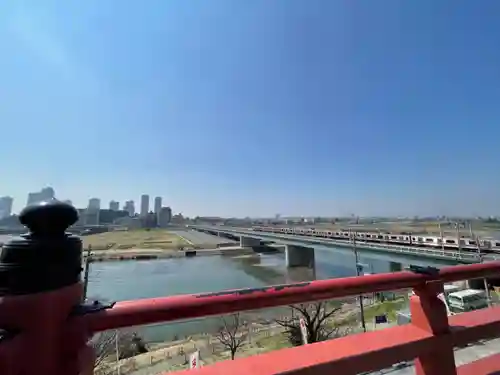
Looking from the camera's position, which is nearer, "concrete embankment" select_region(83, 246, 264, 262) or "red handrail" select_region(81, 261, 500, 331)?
"red handrail" select_region(81, 261, 500, 331)

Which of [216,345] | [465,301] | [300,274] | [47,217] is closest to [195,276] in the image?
[300,274]

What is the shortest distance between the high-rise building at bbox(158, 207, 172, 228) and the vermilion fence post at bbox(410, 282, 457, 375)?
12862 centimetres

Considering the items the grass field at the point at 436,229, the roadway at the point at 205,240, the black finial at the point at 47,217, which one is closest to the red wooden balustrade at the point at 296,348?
the black finial at the point at 47,217

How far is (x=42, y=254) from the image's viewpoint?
816 millimetres

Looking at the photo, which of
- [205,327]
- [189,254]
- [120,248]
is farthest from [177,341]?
[120,248]

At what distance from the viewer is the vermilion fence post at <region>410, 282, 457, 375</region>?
1399 mm

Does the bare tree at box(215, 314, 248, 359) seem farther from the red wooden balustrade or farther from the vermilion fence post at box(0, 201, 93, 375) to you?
the vermilion fence post at box(0, 201, 93, 375)

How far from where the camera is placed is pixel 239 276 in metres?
35.5

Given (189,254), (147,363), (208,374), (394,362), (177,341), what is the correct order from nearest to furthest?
(208,374) → (394,362) → (147,363) → (177,341) → (189,254)

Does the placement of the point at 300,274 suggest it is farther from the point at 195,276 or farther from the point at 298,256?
the point at 195,276

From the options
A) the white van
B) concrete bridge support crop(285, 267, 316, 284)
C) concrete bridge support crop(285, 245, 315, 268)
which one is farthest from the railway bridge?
the white van

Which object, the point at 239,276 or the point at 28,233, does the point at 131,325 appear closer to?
the point at 28,233

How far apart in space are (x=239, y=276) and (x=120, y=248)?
39463mm

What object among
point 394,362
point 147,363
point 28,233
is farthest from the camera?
point 147,363
